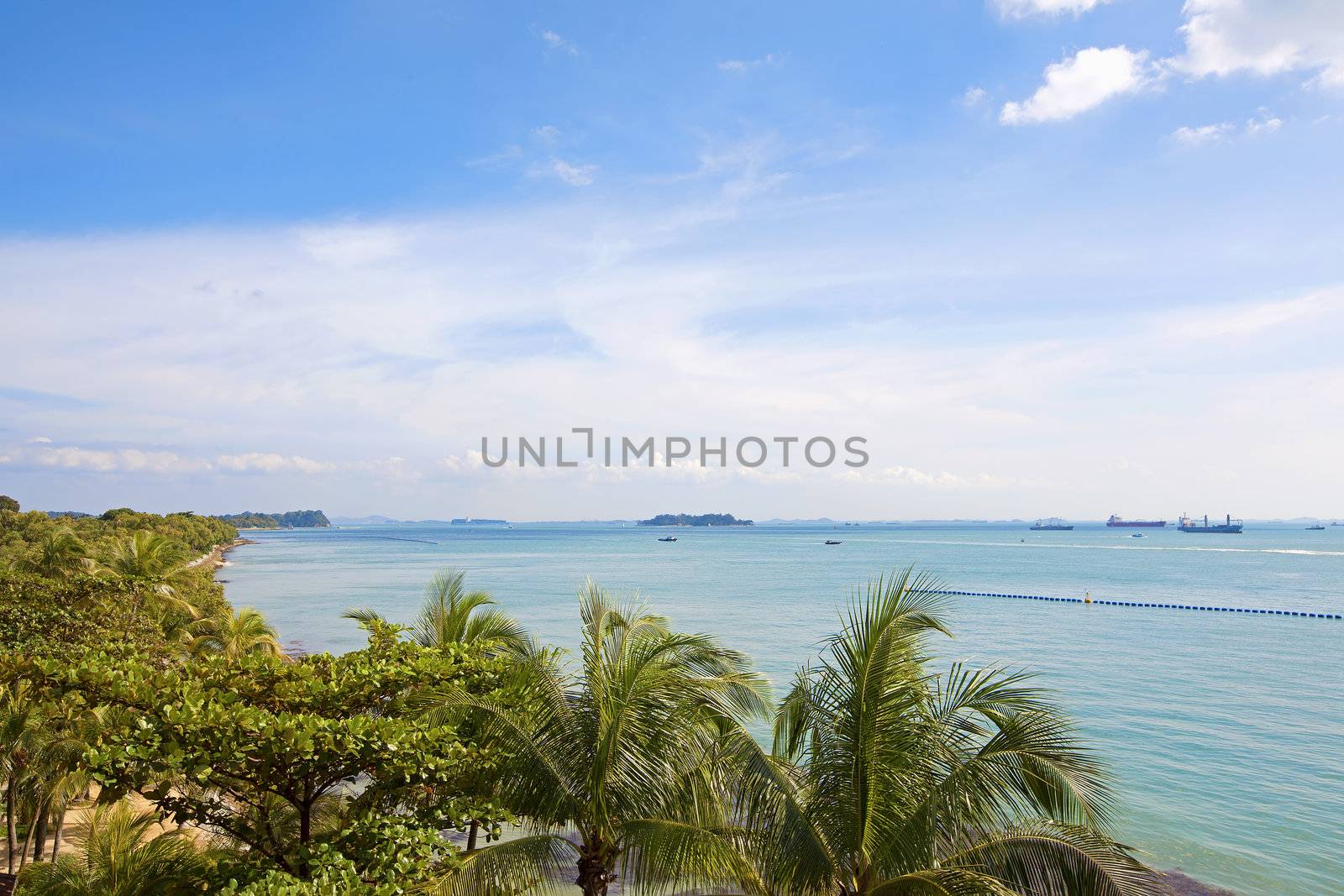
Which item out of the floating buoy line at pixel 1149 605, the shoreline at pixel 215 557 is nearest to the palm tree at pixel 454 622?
the shoreline at pixel 215 557

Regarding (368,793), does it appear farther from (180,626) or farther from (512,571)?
(512,571)

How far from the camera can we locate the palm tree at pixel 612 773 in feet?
28.1

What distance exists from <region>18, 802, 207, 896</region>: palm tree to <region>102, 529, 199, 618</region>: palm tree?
11.4m

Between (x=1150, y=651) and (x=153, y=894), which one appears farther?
(x=1150, y=651)

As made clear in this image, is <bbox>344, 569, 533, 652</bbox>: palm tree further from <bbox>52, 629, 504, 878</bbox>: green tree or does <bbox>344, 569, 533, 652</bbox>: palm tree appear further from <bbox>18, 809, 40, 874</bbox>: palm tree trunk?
<bbox>18, 809, 40, 874</bbox>: palm tree trunk

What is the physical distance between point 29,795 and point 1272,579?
98.1m

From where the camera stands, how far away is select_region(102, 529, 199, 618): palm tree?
2066 centimetres

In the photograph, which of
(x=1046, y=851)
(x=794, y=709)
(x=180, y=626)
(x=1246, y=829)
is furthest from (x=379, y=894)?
(x=180, y=626)

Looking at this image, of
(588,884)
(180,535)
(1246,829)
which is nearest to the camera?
(588,884)

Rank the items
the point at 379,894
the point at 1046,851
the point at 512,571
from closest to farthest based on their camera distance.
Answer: the point at 379,894 < the point at 1046,851 < the point at 512,571

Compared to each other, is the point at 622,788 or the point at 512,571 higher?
the point at 622,788

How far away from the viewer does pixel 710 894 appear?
10.4 meters

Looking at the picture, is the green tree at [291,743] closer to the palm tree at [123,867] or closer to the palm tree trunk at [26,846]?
the palm tree at [123,867]

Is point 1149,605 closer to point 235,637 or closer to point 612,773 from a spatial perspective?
point 235,637
